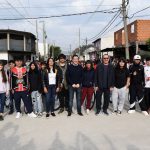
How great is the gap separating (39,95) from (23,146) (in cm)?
381

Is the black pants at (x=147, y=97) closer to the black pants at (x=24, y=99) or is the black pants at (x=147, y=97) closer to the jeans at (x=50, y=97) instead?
the jeans at (x=50, y=97)

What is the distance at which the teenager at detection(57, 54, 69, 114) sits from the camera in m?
Result: 11.0

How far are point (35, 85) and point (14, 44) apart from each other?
35477 millimetres

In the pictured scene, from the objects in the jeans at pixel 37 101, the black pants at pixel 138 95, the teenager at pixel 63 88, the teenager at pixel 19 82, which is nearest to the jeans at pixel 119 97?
the black pants at pixel 138 95

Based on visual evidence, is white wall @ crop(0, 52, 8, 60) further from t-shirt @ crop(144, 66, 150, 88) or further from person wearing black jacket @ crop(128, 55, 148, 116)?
t-shirt @ crop(144, 66, 150, 88)

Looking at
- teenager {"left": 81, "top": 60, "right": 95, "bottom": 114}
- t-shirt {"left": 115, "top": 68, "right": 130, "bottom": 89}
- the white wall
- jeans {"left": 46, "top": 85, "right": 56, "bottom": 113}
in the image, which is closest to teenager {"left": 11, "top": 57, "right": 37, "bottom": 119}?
jeans {"left": 46, "top": 85, "right": 56, "bottom": 113}

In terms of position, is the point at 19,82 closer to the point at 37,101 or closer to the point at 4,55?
the point at 37,101

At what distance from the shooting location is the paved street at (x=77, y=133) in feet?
23.5

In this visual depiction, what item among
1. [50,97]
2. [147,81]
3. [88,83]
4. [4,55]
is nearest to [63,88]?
[50,97]

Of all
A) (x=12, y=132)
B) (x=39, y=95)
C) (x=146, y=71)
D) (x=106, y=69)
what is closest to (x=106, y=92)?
(x=106, y=69)

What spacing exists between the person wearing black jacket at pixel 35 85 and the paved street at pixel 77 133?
55 centimetres

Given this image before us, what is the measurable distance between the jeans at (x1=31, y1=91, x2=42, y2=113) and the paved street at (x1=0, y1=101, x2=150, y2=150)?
0.44 meters

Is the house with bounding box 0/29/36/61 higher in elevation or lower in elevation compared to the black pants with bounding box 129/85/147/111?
higher

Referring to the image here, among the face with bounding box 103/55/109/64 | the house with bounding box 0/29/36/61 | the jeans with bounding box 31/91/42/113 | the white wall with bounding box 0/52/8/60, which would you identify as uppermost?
the house with bounding box 0/29/36/61
